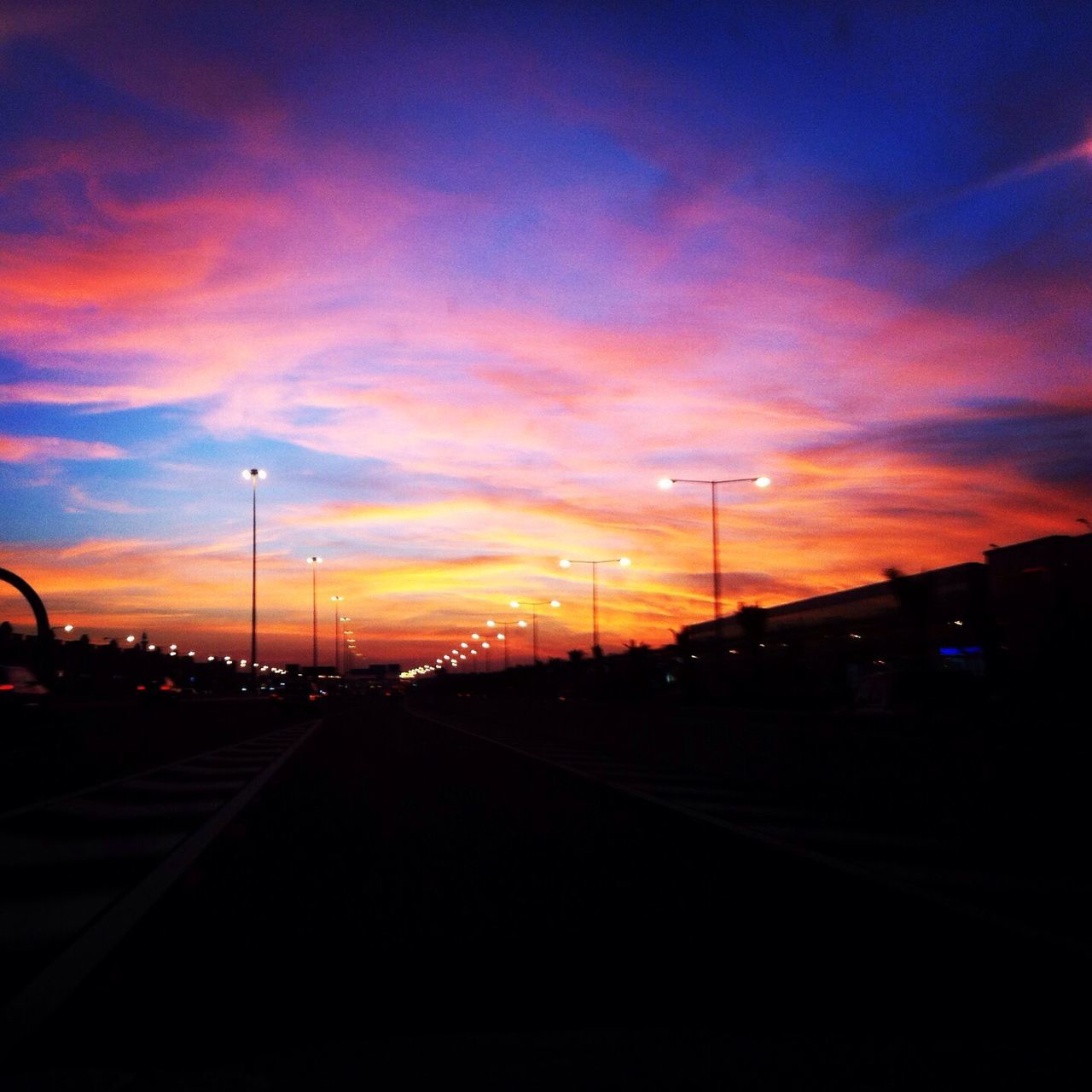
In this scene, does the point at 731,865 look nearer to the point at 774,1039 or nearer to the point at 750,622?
the point at 774,1039

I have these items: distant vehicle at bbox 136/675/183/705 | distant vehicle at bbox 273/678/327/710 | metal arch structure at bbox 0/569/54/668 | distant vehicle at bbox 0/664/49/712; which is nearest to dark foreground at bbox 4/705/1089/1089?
distant vehicle at bbox 0/664/49/712

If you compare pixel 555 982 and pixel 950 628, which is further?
pixel 950 628

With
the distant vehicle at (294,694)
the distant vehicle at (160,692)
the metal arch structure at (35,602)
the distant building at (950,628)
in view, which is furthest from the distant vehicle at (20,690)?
the distant vehicle at (160,692)

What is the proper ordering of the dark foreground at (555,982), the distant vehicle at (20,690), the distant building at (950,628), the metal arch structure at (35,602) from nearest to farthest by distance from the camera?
1. the dark foreground at (555,982)
2. the distant vehicle at (20,690)
3. the metal arch structure at (35,602)
4. the distant building at (950,628)

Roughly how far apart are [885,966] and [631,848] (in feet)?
17.4

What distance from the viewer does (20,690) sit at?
2584 cm

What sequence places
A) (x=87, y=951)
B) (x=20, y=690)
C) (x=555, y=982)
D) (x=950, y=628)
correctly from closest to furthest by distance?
(x=555, y=982) → (x=87, y=951) → (x=20, y=690) → (x=950, y=628)

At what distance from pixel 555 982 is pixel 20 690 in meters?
21.8

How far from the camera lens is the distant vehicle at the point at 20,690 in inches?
992

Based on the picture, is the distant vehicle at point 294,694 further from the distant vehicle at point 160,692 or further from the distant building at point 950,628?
the distant building at point 950,628

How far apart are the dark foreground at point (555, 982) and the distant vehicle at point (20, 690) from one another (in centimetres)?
1527

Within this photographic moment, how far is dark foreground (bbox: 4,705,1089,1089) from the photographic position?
532 cm

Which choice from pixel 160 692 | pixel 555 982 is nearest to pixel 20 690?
pixel 555 982

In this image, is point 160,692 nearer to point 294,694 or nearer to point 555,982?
point 294,694
